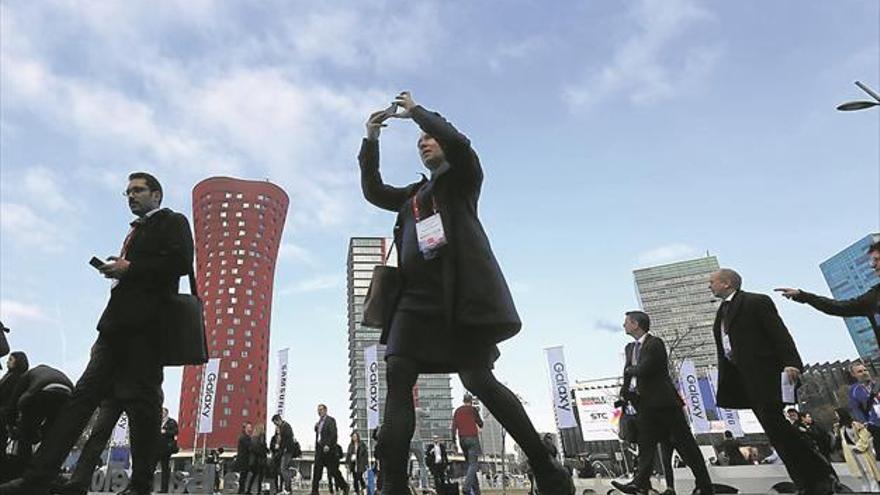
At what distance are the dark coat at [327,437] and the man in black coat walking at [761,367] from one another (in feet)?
31.9

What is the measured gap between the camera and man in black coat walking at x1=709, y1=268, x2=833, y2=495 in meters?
4.36

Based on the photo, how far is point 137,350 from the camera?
12.2 ft

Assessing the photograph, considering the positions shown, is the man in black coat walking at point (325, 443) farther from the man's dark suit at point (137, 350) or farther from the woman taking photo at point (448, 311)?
the woman taking photo at point (448, 311)

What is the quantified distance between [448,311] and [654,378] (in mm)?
3755

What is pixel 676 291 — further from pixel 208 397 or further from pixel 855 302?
pixel 855 302

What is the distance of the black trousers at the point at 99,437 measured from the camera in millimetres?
3723

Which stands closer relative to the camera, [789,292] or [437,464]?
[789,292]

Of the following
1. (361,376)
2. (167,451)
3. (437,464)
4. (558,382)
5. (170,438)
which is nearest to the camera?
(167,451)

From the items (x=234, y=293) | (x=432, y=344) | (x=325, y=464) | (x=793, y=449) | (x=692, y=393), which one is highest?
(x=234, y=293)

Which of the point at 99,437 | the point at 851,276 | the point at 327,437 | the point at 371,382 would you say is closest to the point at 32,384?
the point at 99,437

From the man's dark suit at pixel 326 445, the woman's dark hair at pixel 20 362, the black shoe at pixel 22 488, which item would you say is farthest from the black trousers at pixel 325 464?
the black shoe at pixel 22 488

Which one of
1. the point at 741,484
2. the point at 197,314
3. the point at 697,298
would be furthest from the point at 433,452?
the point at 697,298

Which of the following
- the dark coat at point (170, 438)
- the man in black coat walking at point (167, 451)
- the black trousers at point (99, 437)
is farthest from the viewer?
the man in black coat walking at point (167, 451)

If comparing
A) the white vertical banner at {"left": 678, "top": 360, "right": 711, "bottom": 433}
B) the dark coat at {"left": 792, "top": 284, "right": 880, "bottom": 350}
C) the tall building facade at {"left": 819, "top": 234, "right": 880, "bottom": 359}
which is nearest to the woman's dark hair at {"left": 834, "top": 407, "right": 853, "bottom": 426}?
the dark coat at {"left": 792, "top": 284, "right": 880, "bottom": 350}
